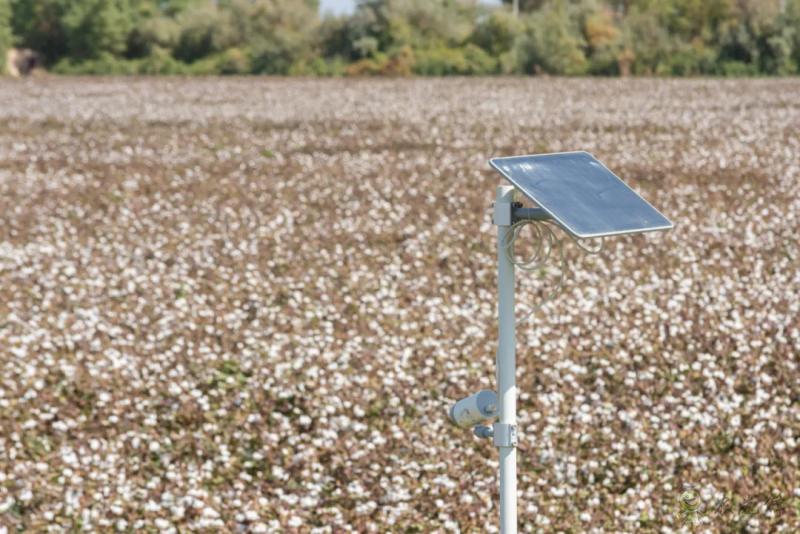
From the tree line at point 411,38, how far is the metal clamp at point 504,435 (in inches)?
1964

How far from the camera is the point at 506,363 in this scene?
4.05 meters

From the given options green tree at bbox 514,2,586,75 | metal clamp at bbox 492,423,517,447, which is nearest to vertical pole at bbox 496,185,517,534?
metal clamp at bbox 492,423,517,447

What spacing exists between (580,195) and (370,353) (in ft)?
18.6

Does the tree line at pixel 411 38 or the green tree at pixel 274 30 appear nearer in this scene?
the tree line at pixel 411 38

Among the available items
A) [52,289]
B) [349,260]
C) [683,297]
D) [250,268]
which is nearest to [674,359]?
[683,297]

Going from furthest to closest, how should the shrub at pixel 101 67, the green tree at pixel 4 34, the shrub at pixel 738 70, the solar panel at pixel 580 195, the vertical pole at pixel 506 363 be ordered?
the green tree at pixel 4 34 < the shrub at pixel 101 67 < the shrub at pixel 738 70 < the vertical pole at pixel 506 363 < the solar panel at pixel 580 195

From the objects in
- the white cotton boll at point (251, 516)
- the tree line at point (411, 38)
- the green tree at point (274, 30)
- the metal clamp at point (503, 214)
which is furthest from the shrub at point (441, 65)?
the metal clamp at point (503, 214)

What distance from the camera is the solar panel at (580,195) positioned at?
3.85 metres

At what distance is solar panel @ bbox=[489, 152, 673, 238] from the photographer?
12.6ft

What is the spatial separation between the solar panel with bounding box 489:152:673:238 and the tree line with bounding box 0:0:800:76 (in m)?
49.3

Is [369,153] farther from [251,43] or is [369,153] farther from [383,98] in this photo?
[251,43]

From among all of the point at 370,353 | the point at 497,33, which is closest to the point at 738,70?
the point at 497,33

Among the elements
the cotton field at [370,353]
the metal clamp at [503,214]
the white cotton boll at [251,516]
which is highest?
the metal clamp at [503,214]

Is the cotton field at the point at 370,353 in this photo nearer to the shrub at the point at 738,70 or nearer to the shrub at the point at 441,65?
the shrub at the point at 738,70
